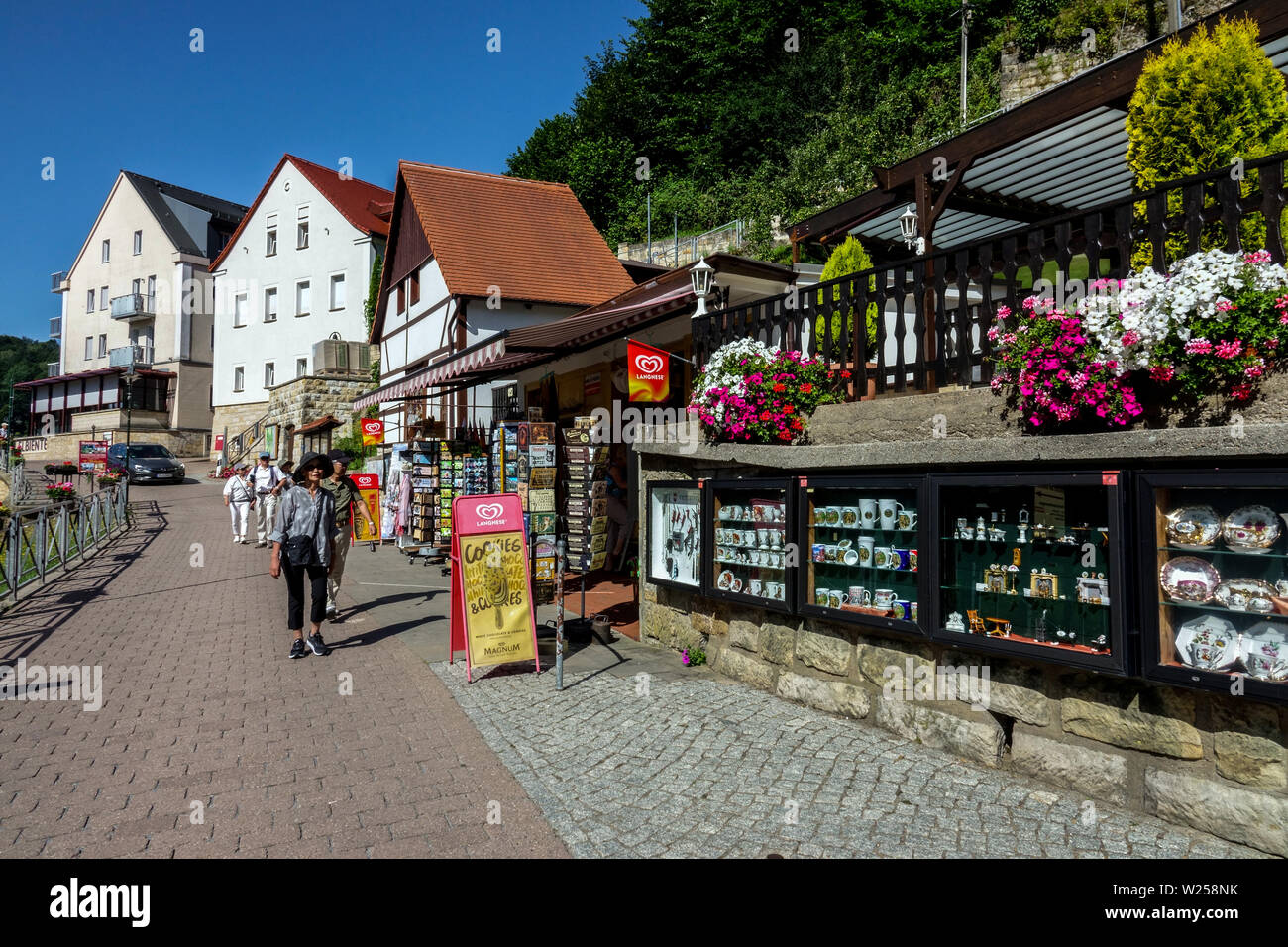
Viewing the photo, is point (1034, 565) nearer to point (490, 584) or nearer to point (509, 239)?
point (490, 584)

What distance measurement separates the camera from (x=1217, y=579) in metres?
4.05

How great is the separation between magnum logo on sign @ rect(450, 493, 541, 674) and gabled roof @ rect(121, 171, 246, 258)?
4635 centimetres

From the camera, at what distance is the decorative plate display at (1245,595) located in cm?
388

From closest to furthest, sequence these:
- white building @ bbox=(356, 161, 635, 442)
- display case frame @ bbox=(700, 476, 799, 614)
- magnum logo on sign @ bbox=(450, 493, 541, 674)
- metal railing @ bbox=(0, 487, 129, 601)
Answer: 1. display case frame @ bbox=(700, 476, 799, 614)
2. magnum logo on sign @ bbox=(450, 493, 541, 674)
3. metal railing @ bbox=(0, 487, 129, 601)
4. white building @ bbox=(356, 161, 635, 442)

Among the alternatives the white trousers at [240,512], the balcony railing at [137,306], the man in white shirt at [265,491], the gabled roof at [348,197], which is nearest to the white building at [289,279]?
the gabled roof at [348,197]

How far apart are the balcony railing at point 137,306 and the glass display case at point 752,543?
49.3 meters

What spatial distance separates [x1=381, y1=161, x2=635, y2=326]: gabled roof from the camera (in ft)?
63.4

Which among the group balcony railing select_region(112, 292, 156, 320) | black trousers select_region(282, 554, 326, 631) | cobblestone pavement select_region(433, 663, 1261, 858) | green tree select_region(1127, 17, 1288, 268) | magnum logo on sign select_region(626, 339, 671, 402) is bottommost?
cobblestone pavement select_region(433, 663, 1261, 858)

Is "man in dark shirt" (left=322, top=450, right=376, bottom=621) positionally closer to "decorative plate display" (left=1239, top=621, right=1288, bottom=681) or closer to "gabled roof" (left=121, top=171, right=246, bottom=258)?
"decorative plate display" (left=1239, top=621, right=1288, bottom=681)

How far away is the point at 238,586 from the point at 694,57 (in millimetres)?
33829

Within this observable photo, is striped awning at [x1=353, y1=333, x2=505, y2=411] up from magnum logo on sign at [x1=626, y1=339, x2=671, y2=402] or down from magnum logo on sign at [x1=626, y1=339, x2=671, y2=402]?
up

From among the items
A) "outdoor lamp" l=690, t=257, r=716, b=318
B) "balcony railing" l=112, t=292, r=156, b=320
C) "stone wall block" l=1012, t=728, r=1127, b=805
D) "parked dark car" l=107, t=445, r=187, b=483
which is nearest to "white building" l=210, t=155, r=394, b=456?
"parked dark car" l=107, t=445, r=187, b=483

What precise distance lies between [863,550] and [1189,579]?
7.03ft

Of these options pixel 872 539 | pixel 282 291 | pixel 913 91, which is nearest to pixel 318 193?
pixel 282 291
